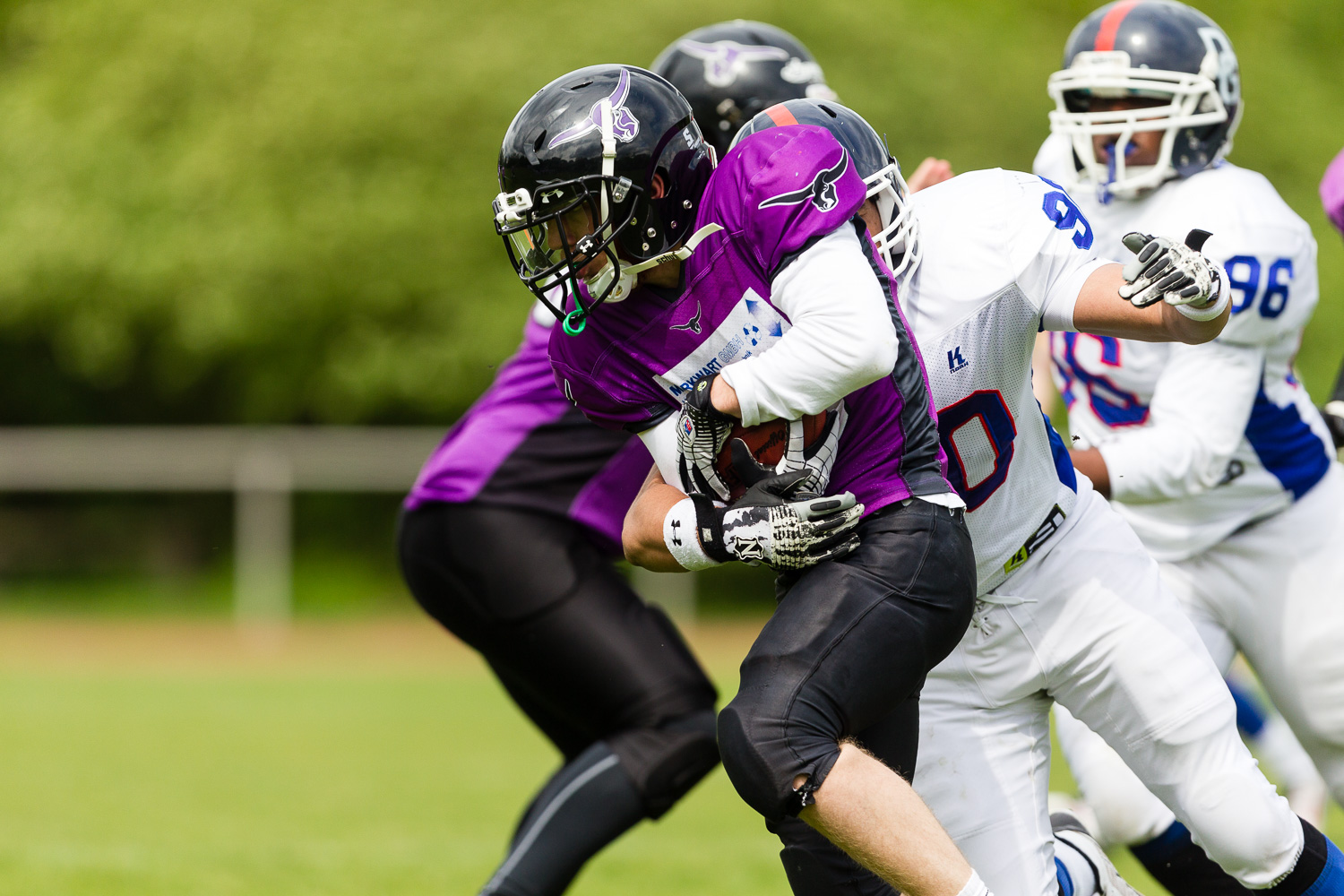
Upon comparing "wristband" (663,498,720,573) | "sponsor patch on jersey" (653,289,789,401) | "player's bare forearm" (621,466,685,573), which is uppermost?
"sponsor patch on jersey" (653,289,789,401)

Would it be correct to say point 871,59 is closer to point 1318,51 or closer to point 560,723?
point 1318,51

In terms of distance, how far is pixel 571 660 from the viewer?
384 cm

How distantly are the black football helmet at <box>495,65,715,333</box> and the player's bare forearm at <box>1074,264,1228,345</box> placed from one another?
29.2 inches

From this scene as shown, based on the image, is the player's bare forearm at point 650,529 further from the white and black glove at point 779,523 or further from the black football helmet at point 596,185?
the black football helmet at point 596,185

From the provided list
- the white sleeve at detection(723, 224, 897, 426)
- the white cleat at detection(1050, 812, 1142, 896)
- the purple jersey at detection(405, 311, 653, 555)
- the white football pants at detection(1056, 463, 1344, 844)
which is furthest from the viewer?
the purple jersey at detection(405, 311, 653, 555)

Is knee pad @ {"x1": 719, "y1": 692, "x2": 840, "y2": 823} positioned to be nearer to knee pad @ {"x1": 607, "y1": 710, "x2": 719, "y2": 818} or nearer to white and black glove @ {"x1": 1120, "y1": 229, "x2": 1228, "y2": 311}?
white and black glove @ {"x1": 1120, "y1": 229, "x2": 1228, "y2": 311}

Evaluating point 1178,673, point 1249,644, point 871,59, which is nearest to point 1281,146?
point 871,59

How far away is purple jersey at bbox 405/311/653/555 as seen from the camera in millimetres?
4020

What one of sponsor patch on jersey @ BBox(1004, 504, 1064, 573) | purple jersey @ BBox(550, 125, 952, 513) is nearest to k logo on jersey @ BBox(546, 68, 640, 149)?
purple jersey @ BBox(550, 125, 952, 513)

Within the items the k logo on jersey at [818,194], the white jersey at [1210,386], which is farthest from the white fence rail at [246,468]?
the k logo on jersey at [818,194]

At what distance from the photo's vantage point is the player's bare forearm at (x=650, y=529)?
2934 mm

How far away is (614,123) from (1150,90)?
1684mm

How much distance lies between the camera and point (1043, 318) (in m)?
2.97

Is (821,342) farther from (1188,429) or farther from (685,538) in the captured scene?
(1188,429)
